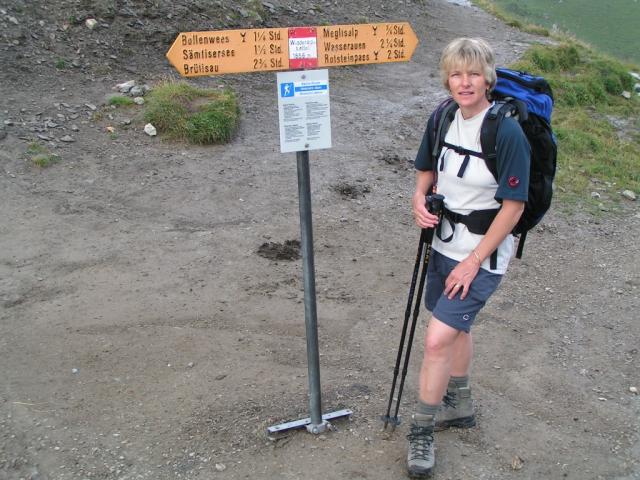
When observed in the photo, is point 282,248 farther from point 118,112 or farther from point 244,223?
point 118,112

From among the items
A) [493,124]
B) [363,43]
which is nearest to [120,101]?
[363,43]

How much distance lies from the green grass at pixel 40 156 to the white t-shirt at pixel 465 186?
5.66 metres

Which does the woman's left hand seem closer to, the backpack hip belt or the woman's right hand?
the backpack hip belt

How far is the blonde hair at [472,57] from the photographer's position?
330 centimetres

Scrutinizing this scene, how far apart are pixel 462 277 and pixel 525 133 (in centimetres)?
78

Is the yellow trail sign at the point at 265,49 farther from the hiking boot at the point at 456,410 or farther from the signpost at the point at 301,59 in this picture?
the hiking boot at the point at 456,410

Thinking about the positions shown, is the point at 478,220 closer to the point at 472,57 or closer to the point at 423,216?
the point at 423,216

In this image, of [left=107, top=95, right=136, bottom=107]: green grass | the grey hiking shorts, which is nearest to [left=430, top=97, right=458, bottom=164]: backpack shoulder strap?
the grey hiking shorts

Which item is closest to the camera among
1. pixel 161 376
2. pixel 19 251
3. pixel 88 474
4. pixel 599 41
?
pixel 88 474

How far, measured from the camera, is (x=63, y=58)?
995cm

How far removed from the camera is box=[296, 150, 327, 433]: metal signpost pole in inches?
141

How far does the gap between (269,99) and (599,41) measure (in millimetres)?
21666

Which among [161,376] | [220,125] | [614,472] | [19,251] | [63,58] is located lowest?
[614,472]

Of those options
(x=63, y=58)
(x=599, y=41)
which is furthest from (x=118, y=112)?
(x=599, y=41)
